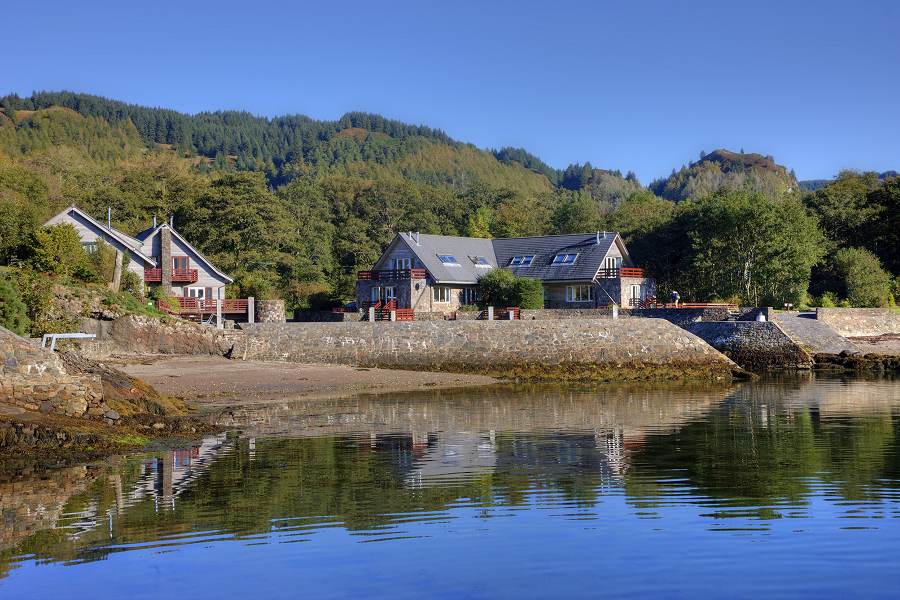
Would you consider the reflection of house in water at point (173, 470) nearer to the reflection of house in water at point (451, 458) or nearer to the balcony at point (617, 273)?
the reflection of house in water at point (451, 458)

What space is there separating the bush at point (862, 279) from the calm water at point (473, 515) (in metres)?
37.8

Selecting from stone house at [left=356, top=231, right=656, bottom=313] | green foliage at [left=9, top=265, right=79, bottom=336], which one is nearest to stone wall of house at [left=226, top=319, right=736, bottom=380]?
green foliage at [left=9, top=265, right=79, bottom=336]

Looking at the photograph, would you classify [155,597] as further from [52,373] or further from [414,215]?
[414,215]

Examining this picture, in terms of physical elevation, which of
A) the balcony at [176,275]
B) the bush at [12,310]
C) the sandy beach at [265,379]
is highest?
the balcony at [176,275]

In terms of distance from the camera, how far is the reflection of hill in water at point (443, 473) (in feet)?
39.2

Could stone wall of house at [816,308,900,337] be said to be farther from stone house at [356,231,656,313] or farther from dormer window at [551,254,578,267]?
dormer window at [551,254,578,267]

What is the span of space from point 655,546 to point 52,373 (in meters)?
12.2

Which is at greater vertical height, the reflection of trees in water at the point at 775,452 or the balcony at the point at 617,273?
the balcony at the point at 617,273

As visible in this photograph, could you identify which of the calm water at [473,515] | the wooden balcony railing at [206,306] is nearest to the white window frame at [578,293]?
the wooden balcony railing at [206,306]

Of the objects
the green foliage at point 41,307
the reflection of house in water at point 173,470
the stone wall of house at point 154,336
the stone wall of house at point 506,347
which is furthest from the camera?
the stone wall of house at point 506,347

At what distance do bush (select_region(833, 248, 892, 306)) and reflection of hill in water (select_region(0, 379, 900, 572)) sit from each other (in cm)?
3392

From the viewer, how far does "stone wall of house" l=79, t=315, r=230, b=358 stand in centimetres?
3672

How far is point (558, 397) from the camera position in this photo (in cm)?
2988

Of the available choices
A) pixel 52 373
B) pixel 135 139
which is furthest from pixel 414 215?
pixel 135 139
